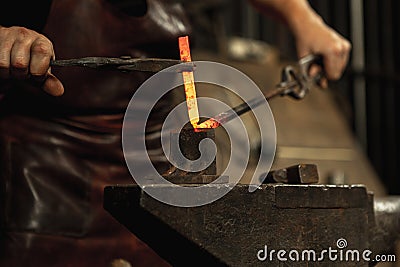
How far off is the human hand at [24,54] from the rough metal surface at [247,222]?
23 cm

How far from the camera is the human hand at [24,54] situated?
1.07 meters

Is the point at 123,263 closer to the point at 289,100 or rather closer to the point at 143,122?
Result: the point at 143,122

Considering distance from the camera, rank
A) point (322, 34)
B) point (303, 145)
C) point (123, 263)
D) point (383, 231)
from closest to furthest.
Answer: point (383, 231) → point (123, 263) → point (322, 34) → point (303, 145)

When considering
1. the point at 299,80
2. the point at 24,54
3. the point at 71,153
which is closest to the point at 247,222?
the point at 24,54

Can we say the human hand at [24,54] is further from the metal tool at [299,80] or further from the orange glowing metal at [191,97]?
the metal tool at [299,80]

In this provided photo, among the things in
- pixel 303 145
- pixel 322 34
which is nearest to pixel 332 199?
pixel 322 34

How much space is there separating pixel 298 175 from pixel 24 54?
476 mm

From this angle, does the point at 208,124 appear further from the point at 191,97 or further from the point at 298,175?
the point at 298,175

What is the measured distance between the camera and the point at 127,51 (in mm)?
1489

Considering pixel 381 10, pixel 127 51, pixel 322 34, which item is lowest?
pixel 127 51

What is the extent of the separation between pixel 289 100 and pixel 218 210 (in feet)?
6.30

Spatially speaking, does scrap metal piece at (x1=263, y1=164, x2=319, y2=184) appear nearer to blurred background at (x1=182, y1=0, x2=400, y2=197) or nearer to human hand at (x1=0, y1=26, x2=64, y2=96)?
human hand at (x1=0, y1=26, x2=64, y2=96)

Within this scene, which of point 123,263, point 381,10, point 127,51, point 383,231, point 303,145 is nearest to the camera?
point 383,231

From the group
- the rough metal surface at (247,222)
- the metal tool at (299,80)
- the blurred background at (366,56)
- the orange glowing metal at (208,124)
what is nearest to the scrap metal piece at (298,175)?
the rough metal surface at (247,222)
